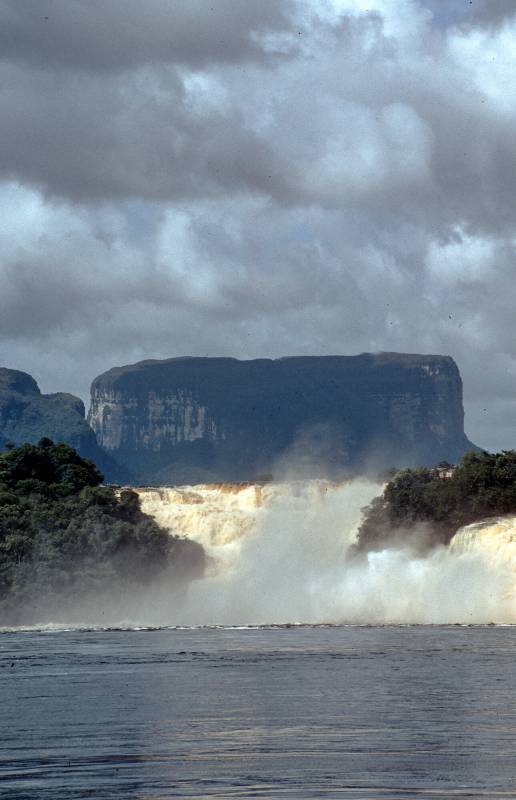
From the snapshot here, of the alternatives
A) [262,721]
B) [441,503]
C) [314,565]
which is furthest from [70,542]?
[262,721]

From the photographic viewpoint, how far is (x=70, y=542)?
4692 inches

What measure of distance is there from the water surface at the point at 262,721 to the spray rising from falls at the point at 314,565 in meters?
28.0

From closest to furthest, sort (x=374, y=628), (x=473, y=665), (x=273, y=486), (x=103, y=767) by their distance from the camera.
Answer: (x=103, y=767) → (x=473, y=665) → (x=374, y=628) → (x=273, y=486)

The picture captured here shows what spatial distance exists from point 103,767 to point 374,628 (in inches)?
2315

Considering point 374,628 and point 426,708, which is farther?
point 374,628

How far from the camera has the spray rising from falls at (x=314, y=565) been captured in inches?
3999

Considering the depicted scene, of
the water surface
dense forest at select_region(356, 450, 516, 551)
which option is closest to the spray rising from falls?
dense forest at select_region(356, 450, 516, 551)

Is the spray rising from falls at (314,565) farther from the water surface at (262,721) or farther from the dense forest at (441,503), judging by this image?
the water surface at (262,721)

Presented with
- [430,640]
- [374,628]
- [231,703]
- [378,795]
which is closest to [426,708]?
[231,703]

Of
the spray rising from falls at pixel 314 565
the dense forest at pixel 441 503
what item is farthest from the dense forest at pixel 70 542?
the dense forest at pixel 441 503

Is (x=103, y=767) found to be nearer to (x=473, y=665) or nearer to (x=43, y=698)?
(x=43, y=698)

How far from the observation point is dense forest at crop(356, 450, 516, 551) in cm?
11431

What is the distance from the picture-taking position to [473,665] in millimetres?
59188

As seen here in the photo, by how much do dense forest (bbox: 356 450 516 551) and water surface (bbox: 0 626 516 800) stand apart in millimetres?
41294
